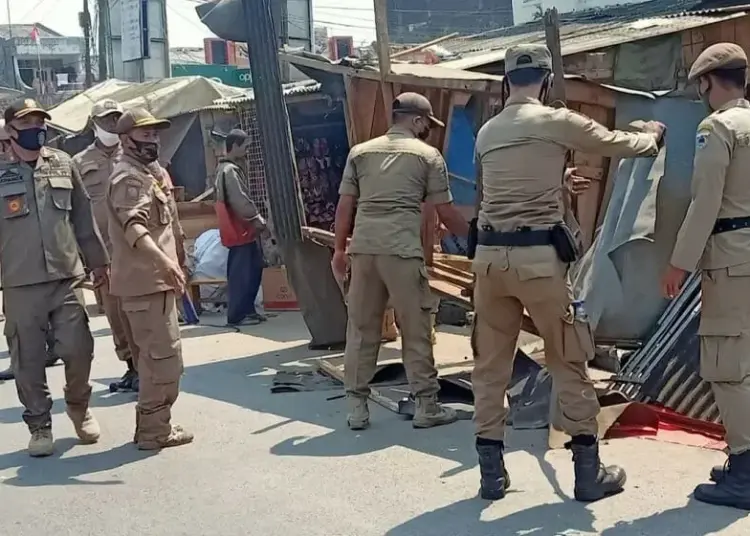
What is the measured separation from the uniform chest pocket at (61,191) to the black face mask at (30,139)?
0.68ft

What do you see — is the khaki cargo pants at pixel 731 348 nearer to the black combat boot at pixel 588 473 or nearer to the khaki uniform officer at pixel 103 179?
the black combat boot at pixel 588 473

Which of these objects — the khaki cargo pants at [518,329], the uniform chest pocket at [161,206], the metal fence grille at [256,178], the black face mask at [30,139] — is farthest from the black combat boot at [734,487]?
the metal fence grille at [256,178]

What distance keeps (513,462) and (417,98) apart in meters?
2.21

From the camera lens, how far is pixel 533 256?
14.6ft

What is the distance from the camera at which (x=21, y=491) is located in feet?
17.6

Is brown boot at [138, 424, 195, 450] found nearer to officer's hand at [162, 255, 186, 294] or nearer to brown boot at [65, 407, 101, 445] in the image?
brown boot at [65, 407, 101, 445]

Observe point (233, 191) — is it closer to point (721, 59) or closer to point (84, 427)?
point (84, 427)

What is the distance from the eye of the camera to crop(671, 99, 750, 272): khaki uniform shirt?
4285mm

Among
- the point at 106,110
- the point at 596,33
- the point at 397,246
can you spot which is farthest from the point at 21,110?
the point at 596,33

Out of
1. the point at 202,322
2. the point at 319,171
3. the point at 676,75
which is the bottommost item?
the point at 202,322

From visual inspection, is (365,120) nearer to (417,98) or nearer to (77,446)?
(417,98)

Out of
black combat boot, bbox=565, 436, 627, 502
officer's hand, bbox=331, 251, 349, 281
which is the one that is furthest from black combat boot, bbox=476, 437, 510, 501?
officer's hand, bbox=331, 251, 349, 281

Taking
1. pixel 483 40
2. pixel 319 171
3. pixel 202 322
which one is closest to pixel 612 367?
pixel 319 171

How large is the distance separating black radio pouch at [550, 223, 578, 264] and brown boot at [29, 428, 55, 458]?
10.9ft
